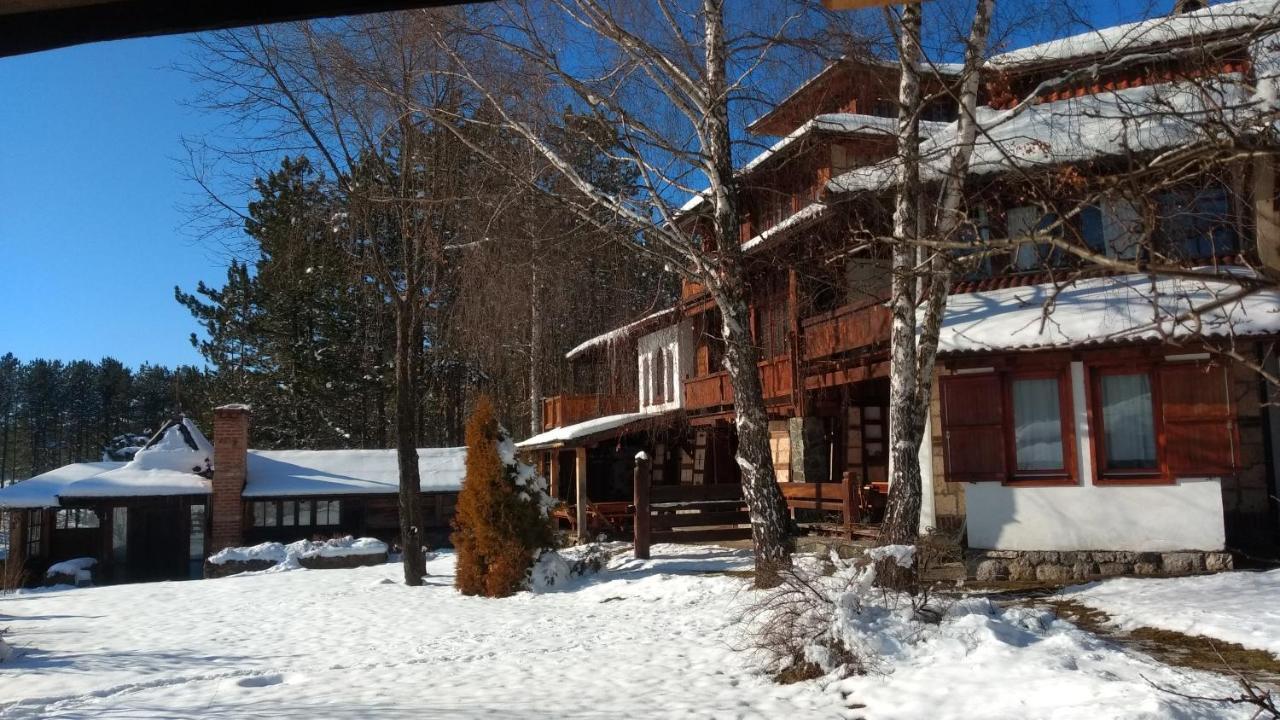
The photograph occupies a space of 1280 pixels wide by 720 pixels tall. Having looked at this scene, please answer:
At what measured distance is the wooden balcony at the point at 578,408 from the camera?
91.8 ft

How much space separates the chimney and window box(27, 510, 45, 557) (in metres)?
4.35

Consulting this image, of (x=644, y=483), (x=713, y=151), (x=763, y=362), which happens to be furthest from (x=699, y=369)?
(x=713, y=151)

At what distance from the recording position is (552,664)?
899 centimetres

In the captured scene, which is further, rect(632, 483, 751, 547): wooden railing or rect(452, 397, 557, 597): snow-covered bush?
rect(632, 483, 751, 547): wooden railing

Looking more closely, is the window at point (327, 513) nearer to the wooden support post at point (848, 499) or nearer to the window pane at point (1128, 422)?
the wooden support post at point (848, 499)

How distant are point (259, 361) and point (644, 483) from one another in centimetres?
2761

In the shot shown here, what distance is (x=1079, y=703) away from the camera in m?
5.89

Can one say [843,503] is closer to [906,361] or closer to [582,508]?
[906,361]

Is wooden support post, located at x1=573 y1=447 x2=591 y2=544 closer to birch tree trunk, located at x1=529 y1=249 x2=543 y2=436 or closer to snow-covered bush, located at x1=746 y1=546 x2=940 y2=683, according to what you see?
birch tree trunk, located at x1=529 y1=249 x2=543 y2=436

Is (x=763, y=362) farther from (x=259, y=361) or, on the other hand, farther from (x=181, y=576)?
(x=259, y=361)

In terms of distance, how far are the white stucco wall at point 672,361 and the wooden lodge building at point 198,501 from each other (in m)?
6.74

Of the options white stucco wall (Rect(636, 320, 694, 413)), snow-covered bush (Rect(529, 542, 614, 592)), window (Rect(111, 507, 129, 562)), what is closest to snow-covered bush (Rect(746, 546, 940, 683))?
snow-covered bush (Rect(529, 542, 614, 592))

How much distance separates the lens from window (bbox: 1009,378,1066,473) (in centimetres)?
1283

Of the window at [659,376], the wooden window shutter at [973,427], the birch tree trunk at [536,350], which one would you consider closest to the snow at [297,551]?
the birch tree trunk at [536,350]
